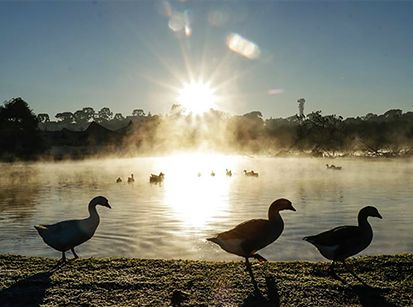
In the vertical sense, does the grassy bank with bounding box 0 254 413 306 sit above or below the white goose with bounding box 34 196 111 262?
below

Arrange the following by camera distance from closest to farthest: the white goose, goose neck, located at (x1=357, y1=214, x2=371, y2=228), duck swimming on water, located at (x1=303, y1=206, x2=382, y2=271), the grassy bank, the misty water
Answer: the grassy bank < duck swimming on water, located at (x1=303, y1=206, x2=382, y2=271) < goose neck, located at (x1=357, y1=214, x2=371, y2=228) < the white goose < the misty water

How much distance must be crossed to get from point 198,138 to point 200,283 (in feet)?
560

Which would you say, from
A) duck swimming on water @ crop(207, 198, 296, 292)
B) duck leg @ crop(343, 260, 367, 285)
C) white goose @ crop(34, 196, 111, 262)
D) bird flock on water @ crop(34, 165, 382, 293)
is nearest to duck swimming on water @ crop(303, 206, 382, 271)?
bird flock on water @ crop(34, 165, 382, 293)

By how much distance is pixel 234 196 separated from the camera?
1303 inches

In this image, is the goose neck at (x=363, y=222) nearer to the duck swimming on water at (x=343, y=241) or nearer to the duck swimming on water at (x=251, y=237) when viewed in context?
the duck swimming on water at (x=343, y=241)

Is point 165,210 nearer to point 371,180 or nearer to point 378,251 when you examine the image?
point 378,251

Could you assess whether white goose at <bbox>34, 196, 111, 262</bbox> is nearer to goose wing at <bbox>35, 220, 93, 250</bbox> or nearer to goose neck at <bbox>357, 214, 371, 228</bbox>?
goose wing at <bbox>35, 220, 93, 250</bbox>

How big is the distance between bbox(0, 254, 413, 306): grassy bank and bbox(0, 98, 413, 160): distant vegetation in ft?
268

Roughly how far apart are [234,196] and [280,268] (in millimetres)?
23225

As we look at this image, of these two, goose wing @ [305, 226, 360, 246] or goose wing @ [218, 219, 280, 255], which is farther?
goose wing @ [218, 219, 280, 255]

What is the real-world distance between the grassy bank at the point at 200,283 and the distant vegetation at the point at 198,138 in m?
81.6

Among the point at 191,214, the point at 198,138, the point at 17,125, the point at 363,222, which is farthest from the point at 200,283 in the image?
the point at 198,138

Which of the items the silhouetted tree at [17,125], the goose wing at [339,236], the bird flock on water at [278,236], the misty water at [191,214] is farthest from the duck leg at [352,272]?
the silhouetted tree at [17,125]

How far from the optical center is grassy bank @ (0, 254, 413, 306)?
316 inches
